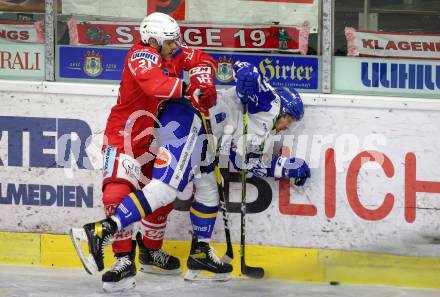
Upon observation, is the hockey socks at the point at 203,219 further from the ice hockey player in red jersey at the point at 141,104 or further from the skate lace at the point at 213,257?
the ice hockey player in red jersey at the point at 141,104

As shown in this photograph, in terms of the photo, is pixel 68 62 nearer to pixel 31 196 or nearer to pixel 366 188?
pixel 31 196

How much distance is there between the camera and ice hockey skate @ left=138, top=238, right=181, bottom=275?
6.20 m

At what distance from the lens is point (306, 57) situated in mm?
6207

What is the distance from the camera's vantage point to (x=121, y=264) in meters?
5.89

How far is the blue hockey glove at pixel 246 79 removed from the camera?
5824 millimetres

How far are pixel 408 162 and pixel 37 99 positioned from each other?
83.4 inches

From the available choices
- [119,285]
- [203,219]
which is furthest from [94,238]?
[203,219]

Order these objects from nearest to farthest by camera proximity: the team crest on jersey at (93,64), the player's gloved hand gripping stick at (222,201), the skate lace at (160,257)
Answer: the player's gloved hand gripping stick at (222,201)
the skate lace at (160,257)
the team crest on jersey at (93,64)

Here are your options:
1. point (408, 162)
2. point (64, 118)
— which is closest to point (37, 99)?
point (64, 118)

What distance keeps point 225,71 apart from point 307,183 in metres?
0.78

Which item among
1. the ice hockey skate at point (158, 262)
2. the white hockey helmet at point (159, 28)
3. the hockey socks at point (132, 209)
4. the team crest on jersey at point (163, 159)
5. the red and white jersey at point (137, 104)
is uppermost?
the white hockey helmet at point (159, 28)

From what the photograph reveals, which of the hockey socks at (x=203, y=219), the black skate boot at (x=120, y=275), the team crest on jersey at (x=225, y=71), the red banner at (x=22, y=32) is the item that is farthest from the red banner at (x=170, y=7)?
the black skate boot at (x=120, y=275)

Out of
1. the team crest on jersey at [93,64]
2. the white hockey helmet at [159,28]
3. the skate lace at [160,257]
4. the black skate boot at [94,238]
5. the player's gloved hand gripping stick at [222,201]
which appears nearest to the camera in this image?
the black skate boot at [94,238]

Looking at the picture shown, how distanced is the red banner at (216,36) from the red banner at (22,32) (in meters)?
0.18
